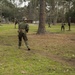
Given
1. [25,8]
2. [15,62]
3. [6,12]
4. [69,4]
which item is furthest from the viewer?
[25,8]

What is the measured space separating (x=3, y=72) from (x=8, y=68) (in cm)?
67

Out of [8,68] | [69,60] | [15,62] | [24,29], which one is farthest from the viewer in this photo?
[24,29]

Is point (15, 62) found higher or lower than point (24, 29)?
lower

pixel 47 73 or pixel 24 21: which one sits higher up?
pixel 24 21

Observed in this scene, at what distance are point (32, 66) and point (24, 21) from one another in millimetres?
4861

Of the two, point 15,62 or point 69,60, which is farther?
point 69,60

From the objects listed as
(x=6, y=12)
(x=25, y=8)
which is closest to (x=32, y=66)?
(x=6, y=12)

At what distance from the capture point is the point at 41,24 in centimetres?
3045

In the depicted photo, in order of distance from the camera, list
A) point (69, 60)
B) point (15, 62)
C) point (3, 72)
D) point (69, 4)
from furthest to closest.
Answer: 1. point (69, 4)
2. point (69, 60)
3. point (15, 62)
4. point (3, 72)

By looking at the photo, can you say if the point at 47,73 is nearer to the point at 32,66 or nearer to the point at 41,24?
the point at 32,66

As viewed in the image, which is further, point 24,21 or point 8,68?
point 24,21

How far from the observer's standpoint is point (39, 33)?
30.0 m

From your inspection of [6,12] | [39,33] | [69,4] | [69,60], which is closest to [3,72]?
[69,60]

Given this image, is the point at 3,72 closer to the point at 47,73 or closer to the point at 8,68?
the point at 8,68
